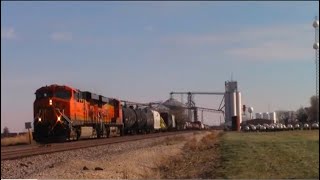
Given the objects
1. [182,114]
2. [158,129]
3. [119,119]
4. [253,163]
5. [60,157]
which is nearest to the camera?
[253,163]

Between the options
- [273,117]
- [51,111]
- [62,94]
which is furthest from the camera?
[273,117]

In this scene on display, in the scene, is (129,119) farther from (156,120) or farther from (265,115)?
(265,115)

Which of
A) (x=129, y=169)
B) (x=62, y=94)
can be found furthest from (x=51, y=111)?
(x=129, y=169)

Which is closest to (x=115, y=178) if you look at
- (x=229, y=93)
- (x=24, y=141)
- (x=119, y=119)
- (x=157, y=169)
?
(x=157, y=169)

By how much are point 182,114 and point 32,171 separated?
79.6 meters

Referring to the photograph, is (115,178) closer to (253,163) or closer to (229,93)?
(253,163)

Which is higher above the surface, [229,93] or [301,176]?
[229,93]

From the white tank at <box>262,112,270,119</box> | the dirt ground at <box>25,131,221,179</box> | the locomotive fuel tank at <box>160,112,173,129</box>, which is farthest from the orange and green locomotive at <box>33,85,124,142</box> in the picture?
the white tank at <box>262,112,270,119</box>

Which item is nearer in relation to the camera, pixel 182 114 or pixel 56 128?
pixel 56 128

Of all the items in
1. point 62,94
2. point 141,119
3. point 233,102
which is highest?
point 62,94

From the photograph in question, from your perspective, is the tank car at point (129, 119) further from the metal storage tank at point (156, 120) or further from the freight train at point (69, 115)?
the metal storage tank at point (156, 120)

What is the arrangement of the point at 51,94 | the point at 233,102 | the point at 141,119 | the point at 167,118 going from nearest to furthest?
1. the point at 51,94
2. the point at 233,102
3. the point at 141,119
4. the point at 167,118

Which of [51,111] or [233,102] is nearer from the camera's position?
[51,111]

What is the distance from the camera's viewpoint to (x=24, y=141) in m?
44.2
